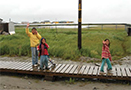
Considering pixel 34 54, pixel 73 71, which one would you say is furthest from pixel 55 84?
pixel 34 54

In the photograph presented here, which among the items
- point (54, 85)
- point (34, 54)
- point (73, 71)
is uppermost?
point (34, 54)

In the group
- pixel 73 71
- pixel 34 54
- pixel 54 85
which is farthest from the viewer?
pixel 34 54

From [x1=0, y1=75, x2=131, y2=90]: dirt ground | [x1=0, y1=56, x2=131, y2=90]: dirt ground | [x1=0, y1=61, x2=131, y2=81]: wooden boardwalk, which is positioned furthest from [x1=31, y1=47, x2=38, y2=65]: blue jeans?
[x1=0, y1=75, x2=131, y2=90]: dirt ground

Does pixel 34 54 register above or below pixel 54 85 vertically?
above

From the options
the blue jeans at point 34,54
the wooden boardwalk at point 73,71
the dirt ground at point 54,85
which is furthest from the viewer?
the blue jeans at point 34,54

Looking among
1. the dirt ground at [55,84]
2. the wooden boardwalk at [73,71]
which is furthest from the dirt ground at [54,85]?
the wooden boardwalk at [73,71]

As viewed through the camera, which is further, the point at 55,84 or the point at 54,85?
the point at 55,84

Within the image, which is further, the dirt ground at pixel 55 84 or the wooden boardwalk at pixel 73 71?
the wooden boardwalk at pixel 73 71

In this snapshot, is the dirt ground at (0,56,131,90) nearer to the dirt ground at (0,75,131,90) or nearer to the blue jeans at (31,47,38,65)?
the dirt ground at (0,75,131,90)

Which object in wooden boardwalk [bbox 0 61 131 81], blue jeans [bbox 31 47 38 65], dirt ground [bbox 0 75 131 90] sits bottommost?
dirt ground [bbox 0 75 131 90]

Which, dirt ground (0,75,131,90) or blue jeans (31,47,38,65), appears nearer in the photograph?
dirt ground (0,75,131,90)

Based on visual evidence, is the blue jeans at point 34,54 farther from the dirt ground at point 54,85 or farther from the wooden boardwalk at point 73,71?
the dirt ground at point 54,85

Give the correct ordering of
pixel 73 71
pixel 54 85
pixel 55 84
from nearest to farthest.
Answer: pixel 54 85
pixel 55 84
pixel 73 71

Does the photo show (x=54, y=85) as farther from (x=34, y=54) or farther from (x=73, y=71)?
(x=34, y=54)
